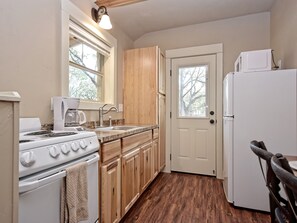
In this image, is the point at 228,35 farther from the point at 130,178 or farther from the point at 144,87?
the point at 130,178

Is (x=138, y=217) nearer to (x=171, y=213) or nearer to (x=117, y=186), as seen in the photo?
(x=171, y=213)

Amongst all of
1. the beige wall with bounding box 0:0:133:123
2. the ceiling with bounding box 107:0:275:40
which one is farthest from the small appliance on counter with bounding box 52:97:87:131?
the ceiling with bounding box 107:0:275:40

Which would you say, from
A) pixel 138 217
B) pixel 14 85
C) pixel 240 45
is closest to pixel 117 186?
pixel 138 217

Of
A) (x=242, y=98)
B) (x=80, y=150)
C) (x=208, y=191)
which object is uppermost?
(x=242, y=98)

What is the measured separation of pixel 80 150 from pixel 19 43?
3.22 feet

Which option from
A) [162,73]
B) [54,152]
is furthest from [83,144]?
[162,73]

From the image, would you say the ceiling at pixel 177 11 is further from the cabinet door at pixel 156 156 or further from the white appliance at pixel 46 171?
the white appliance at pixel 46 171

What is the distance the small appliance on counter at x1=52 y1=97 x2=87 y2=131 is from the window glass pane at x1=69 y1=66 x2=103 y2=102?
15.2 inches

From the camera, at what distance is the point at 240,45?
9.42ft

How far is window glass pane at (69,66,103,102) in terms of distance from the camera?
6.79 ft

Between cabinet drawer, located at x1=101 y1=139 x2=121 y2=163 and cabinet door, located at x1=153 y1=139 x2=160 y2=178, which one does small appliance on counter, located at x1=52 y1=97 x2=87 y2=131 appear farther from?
cabinet door, located at x1=153 y1=139 x2=160 y2=178

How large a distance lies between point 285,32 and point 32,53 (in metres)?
2.72

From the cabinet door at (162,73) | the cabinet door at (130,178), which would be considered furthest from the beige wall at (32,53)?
the cabinet door at (162,73)

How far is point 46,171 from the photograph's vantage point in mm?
904
